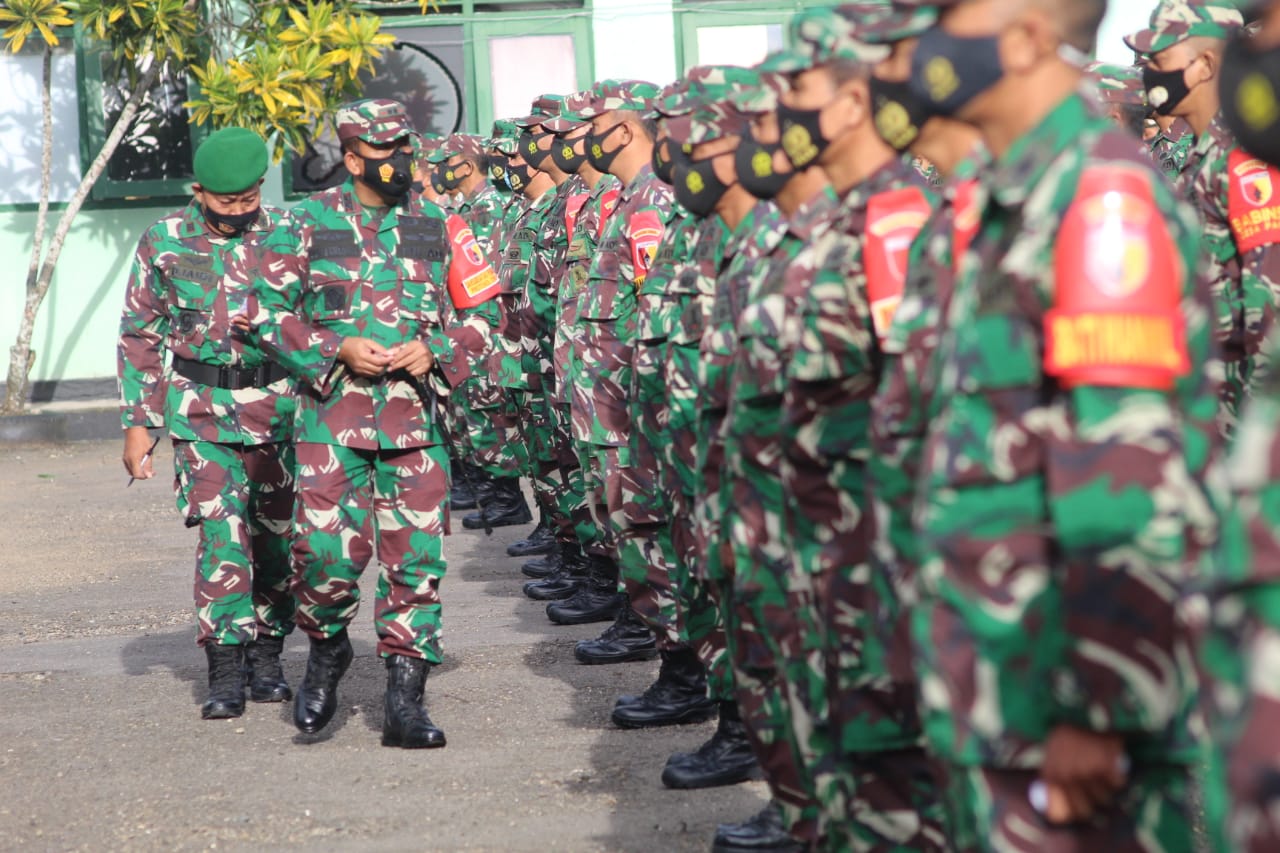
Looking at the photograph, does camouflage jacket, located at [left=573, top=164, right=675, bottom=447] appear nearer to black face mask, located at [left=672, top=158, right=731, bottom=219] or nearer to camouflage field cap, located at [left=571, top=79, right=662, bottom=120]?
camouflage field cap, located at [left=571, top=79, right=662, bottom=120]

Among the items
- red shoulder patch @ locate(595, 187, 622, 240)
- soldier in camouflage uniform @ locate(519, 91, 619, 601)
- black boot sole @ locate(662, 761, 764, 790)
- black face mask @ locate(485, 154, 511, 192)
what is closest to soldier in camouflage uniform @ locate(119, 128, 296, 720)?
soldier in camouflage uniform @ locate(519, 91, 619, 601)

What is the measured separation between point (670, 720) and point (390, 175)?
7.09 feet

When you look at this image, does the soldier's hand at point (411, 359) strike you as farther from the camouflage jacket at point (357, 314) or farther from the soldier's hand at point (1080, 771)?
the soldier's hand at point (1080, 771)

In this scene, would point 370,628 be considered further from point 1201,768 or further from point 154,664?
point 1201,768

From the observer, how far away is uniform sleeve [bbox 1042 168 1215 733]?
2.71 metres

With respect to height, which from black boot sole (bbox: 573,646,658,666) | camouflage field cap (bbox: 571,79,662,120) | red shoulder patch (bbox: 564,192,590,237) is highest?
camouflage field cap (bbox: 571,79,662,120)

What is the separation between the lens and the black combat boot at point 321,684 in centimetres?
661

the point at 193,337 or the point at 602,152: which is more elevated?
the point at 602,152

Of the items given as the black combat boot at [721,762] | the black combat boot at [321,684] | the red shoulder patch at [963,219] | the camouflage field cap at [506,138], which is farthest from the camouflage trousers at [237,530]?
the red shoulder patch at [963,219]

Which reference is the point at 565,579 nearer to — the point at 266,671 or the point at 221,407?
the point at 266,671

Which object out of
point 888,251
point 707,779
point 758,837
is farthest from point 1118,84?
point 888,251

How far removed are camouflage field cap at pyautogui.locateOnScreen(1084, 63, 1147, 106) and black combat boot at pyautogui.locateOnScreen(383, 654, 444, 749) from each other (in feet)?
12.1

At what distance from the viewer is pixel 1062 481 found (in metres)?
2.74

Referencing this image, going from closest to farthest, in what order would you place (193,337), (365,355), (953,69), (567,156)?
(953,69)
(365,355)
(193,337)
(567,156)
